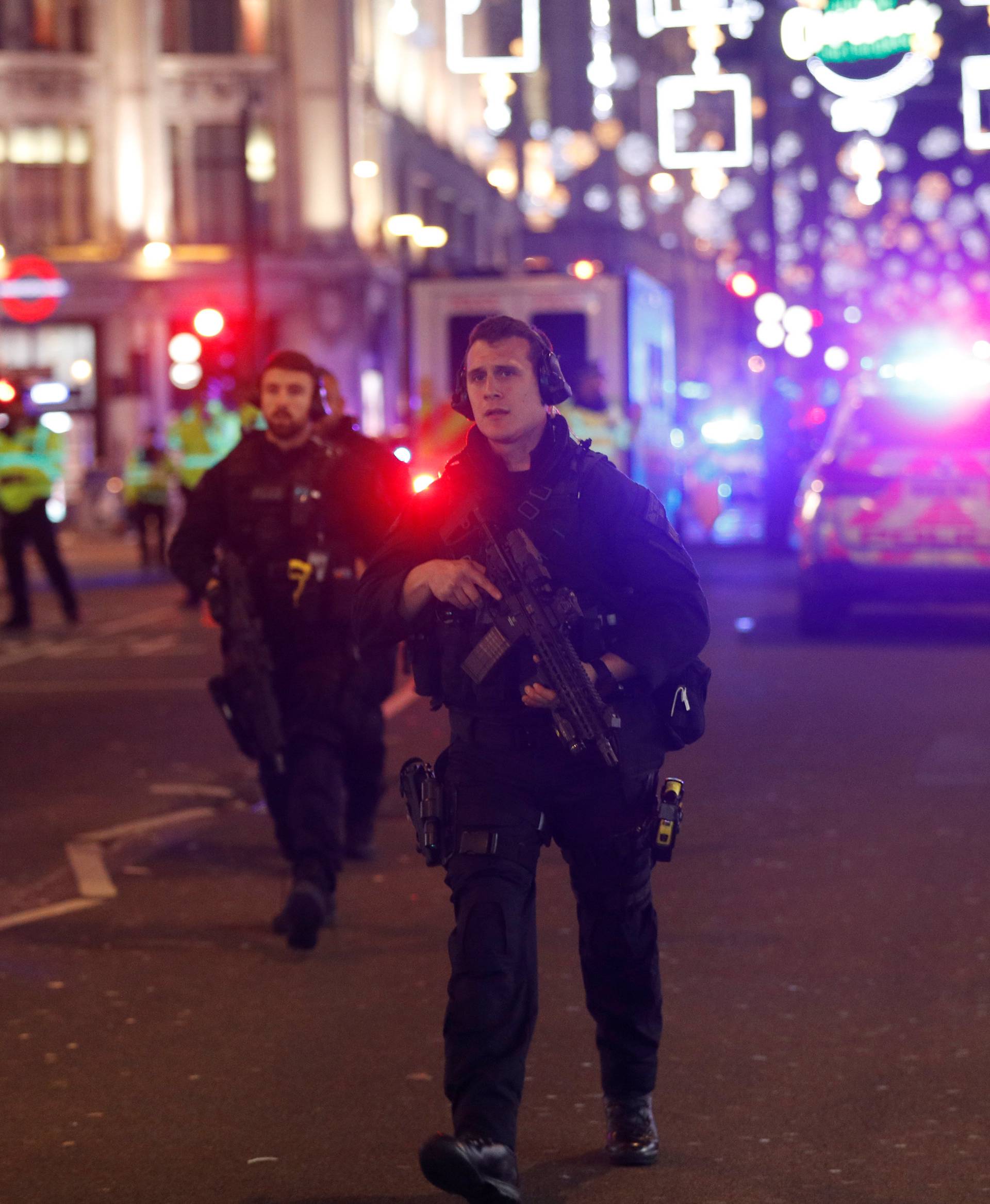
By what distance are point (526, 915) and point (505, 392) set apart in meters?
1.03

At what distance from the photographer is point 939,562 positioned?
55.2ft

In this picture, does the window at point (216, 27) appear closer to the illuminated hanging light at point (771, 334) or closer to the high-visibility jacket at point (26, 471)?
the illuminated hanging light at point (771, 334)

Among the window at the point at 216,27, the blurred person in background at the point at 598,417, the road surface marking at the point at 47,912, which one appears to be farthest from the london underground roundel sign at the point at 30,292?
the window at the point at 216,27

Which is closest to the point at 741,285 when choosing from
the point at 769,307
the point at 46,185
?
the point at 769,307

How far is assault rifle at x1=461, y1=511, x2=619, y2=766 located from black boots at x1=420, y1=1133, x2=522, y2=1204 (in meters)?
0.76

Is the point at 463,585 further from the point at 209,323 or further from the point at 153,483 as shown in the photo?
the point at 209,323

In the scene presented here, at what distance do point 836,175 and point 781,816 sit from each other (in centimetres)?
6748

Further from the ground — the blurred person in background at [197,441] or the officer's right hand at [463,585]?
the officer's right hand at [463,585]

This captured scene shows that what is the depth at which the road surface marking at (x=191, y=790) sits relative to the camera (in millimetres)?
10492

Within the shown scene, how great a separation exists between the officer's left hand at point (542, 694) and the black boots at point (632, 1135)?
0.89 metres

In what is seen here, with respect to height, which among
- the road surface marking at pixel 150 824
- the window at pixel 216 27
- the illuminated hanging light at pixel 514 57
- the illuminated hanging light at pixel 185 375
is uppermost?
the window at pixel 216 27

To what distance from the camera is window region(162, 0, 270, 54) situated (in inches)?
1980

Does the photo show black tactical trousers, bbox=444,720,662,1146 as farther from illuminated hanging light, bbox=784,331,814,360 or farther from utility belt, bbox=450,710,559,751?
illuminated hanging light, bbox=784,331,814,360

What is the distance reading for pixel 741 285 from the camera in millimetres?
36062
